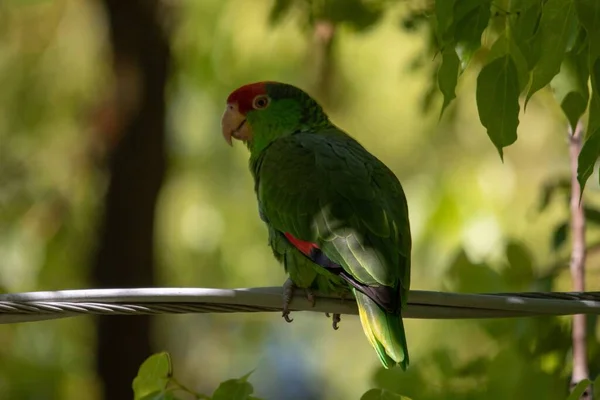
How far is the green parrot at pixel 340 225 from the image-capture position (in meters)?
Answer: 2.16

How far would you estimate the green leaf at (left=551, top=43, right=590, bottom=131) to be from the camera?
6.29 ft

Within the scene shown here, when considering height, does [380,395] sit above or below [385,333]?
below

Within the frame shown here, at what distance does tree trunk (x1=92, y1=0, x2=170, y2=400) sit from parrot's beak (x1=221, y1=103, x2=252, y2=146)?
4.81 ft

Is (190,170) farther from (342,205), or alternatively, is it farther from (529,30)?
(529,30)

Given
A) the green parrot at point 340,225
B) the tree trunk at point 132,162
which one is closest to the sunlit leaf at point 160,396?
the green parrot at point 340,225

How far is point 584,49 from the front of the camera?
6.26ft

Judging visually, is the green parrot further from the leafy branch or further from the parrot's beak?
the leafy branch

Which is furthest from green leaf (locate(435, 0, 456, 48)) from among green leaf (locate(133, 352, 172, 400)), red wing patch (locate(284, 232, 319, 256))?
green leaf (locate(133, 352, 172, 400))

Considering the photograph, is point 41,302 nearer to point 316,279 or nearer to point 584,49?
point 316,279

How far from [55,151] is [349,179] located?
12.2 feet

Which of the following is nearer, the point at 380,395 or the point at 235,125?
the point at 380,395

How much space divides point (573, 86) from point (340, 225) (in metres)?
0.69

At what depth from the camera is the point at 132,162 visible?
4766 millimetres

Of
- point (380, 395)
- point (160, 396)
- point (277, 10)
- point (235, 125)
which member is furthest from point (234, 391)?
point (235, 125)
